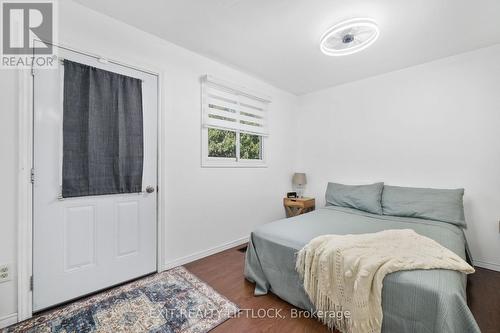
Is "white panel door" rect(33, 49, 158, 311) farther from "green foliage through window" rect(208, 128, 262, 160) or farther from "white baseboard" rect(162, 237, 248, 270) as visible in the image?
"green foliage through window" rect(208, 128, 262, 160)

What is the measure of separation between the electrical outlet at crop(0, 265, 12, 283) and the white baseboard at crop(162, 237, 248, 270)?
1.15m

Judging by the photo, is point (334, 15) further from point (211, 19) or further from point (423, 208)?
point (423, 208)

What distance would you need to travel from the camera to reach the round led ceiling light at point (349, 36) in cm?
196

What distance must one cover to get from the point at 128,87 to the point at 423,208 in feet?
11.3

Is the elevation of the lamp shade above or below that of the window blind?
below

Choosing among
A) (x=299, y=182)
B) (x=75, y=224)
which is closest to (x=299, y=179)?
(x=299, y=182)

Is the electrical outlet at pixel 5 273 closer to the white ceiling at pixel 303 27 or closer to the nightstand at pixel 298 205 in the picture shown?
the white ceiling at pixel 303 27

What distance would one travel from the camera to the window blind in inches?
109

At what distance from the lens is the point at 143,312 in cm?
168

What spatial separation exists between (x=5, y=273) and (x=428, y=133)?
4.37 m

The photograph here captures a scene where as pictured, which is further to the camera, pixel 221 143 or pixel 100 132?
pixel 221 143

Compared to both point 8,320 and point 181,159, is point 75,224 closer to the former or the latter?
point 8,320

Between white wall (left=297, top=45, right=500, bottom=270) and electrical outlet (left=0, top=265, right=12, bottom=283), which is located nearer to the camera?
electrical outlet (left=0, top=265, right=12, bottom=283)

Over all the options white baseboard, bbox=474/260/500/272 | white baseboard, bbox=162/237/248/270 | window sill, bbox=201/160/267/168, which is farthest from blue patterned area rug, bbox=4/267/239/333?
white baseboard, bbox=474/260/500/272
